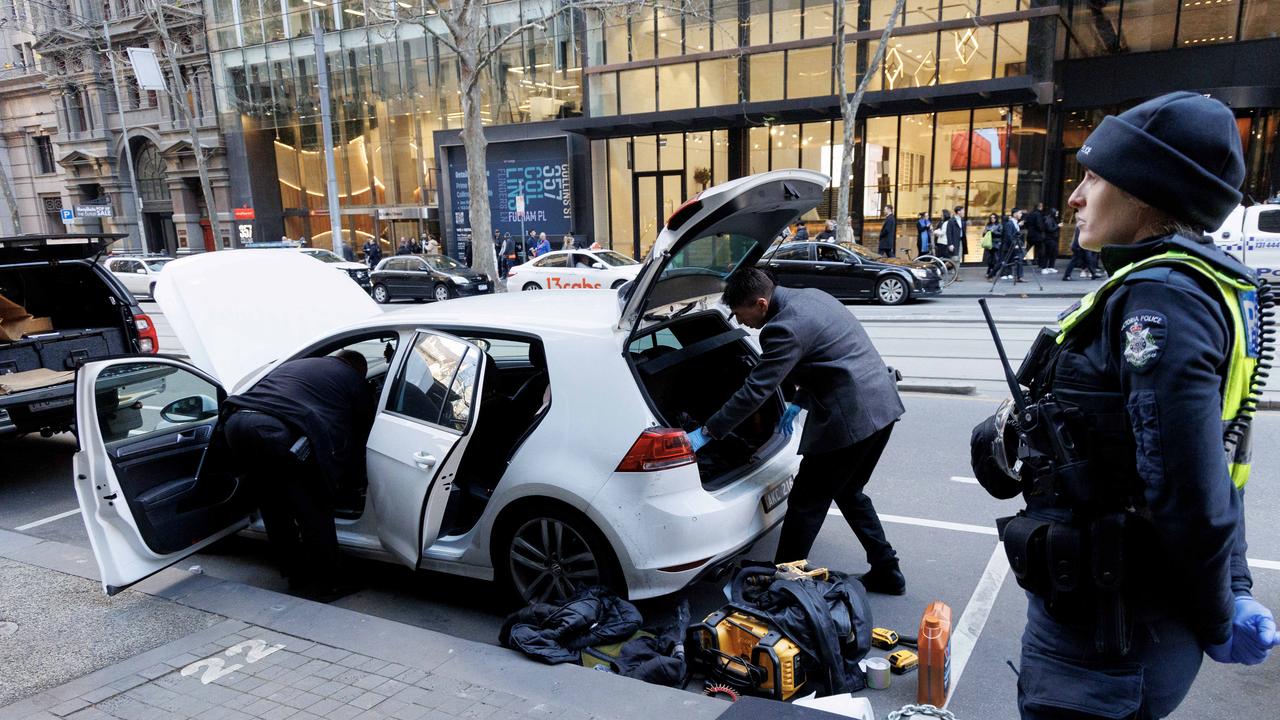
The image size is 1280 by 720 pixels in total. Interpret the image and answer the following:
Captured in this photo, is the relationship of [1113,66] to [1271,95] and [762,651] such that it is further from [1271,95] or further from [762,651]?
[762,651]

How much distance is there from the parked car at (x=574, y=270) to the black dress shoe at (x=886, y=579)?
51.5 ft

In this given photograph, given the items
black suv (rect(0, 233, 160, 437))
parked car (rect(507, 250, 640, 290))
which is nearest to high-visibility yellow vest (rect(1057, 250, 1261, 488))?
black suv (rect(0, 233, 160, 437))

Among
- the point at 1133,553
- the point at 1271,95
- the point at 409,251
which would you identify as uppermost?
the point at 1271,95


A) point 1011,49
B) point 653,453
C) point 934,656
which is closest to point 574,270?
point 1011,49

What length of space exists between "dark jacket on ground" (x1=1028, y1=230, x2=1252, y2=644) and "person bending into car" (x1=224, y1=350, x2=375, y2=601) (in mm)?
3706

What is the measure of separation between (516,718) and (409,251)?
98.0 feet

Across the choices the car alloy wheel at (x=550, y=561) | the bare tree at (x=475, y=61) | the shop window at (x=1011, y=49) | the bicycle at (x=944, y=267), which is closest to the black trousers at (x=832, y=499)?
the car alloy wheel at (x=550, y=561)

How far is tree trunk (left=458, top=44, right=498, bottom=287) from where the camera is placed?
21.7m

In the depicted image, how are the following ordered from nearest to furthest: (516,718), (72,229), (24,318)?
(516,718), (24,318), (72,229)

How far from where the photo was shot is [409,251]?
30.9m

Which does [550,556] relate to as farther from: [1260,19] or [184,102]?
[184,102]

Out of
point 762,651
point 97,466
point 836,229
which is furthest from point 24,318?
point 836,229

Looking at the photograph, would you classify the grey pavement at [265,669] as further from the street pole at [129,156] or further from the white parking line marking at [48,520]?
the street pole at [129,156]

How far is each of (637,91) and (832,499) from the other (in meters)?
25.7
